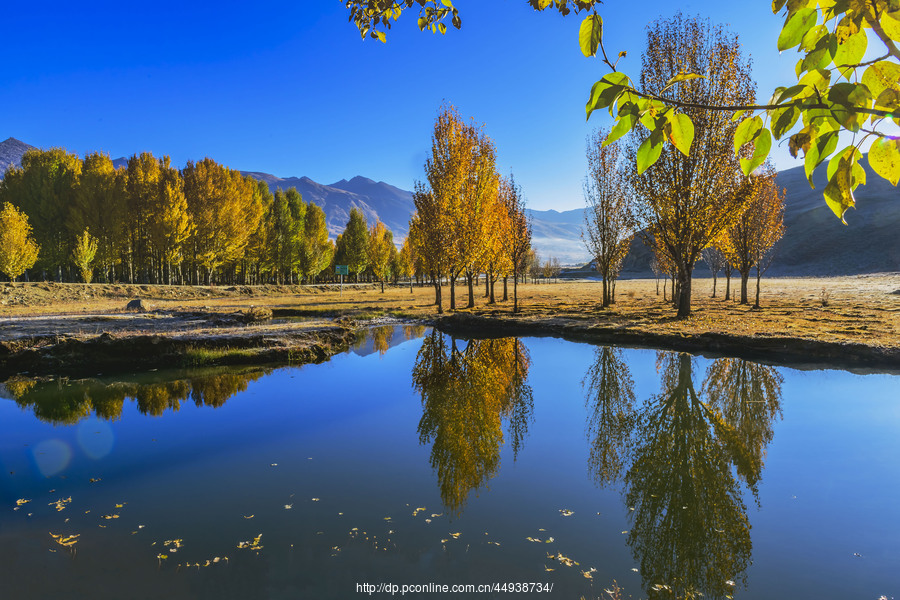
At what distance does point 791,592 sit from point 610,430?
3793mm

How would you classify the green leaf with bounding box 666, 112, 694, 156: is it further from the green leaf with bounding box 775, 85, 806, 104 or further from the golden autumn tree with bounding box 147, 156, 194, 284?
the golden autumn tree with bounding box 147, 156, 194, 284

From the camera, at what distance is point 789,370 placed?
10945mm

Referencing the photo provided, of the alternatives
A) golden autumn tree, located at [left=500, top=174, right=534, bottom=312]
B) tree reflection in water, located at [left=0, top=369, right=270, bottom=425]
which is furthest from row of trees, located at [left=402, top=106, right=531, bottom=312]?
tree reflection in water, located at [left=0, top=369, right=270, bottom=425]

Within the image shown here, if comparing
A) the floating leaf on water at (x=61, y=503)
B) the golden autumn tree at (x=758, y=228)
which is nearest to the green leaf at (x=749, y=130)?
the floating leaf on water at (x=61, y=503)

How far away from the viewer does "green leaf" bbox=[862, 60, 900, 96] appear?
46.6 inches

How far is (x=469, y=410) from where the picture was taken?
852 cm

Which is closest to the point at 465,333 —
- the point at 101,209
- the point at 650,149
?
the point at 650,149

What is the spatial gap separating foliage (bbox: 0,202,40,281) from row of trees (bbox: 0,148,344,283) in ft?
2.07

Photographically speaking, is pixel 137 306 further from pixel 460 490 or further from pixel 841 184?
pixel 841 184

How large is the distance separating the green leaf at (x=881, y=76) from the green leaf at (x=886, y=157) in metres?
0.14

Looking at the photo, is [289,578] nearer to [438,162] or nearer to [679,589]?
[679,589]

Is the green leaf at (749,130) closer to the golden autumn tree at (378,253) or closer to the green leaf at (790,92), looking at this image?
the green leaf at (790,92)

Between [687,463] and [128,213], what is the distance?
165 ft

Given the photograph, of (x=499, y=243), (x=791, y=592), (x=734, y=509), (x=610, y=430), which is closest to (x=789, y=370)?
(x=610, y=430)
